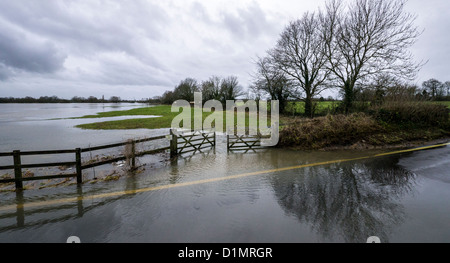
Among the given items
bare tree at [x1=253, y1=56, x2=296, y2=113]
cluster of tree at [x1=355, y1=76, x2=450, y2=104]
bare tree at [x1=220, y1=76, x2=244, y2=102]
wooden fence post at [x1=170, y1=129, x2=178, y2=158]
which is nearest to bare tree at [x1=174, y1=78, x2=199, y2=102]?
bare tree at [x1=220, y1=76, x2=244, y2=102]

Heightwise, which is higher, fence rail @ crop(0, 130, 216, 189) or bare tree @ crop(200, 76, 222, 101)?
bare tree @ crop(200, 76, 222, 101)

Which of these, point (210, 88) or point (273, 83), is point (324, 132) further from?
point (210, 88)

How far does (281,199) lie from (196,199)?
2.37 metres

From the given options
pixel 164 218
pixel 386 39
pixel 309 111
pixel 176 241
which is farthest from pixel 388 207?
pixel 309 111

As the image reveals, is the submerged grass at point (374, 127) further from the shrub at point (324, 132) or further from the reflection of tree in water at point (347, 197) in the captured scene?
the reflection of tree in water at point (347, 197)

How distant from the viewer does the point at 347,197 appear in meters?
5.42

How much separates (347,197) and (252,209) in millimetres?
2790

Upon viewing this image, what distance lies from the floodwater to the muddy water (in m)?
0.02

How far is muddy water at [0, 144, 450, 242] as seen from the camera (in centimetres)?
389

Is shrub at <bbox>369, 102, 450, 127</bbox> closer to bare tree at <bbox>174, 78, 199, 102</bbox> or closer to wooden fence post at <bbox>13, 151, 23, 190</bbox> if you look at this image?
wooden fence post at <bbox>13, 151, 23, 190</bbox>

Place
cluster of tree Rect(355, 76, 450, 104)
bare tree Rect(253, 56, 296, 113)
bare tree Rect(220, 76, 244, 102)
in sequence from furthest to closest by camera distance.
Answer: bare tree Rect(220, 76, 244, 102), bare tree Rect(253, 56, 296, 113), cluster of tree Rect(355, 76, 450, 104)

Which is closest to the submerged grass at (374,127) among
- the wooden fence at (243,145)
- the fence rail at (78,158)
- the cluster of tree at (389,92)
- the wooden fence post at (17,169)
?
the cluster of tree at (389,92)

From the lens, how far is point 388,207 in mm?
4867
